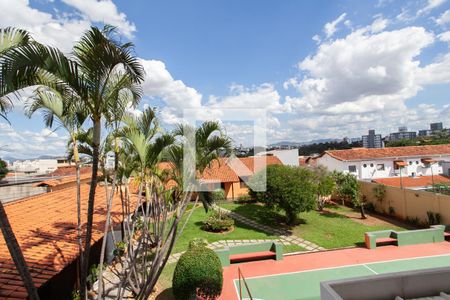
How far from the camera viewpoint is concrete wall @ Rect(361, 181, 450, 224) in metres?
14.8

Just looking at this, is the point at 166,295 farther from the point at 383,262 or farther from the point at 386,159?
the point at 386,159

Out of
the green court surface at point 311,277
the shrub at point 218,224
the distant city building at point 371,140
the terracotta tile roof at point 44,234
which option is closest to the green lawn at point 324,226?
the green court surface at point 311,277

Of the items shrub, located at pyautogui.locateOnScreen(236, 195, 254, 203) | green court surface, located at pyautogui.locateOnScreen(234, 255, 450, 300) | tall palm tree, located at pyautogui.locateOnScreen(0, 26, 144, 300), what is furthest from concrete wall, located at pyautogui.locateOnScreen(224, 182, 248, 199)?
tall palm tree, located at pyautogui.locateOnScreen(0, 26, 144, 300)

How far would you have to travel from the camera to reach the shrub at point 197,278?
25.0 ft

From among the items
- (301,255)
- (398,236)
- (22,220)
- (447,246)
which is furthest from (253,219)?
(22,220)

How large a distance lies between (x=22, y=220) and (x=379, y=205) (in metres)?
20.7

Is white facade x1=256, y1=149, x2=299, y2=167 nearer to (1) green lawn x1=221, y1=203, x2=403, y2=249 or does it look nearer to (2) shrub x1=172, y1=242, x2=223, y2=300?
(1) green lawn x1=221, y1=203, x2=403, y2=249

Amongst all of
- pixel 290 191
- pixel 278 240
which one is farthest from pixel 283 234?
pixel 290 191

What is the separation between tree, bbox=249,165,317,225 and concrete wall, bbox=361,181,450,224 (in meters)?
6.28

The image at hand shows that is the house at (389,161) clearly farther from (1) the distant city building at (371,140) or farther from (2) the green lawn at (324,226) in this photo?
(1) the distant city building at (371,140)

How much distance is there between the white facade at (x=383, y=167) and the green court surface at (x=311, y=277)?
20997mm

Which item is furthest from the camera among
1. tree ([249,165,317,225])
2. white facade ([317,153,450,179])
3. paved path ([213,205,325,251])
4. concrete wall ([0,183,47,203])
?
white facade ([317,153,450,179])

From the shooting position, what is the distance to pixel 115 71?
383 centimetres

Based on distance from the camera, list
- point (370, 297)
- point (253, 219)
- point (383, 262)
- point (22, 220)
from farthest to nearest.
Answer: point (253, 219) → point (383, 262) → point (22, 220) → point (370, 297)
